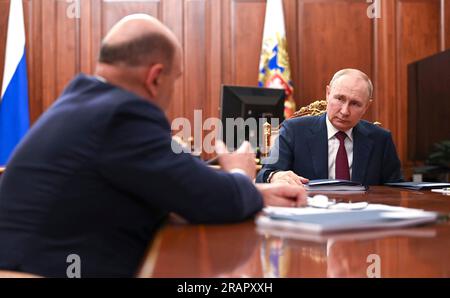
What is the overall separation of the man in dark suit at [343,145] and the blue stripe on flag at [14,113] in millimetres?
3175

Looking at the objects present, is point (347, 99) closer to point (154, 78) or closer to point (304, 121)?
point (304, 121)

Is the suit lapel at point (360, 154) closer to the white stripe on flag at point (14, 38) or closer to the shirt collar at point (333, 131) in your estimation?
the shirt collar at point (333, 131)

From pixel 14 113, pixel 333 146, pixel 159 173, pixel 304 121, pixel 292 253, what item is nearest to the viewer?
pixel 292 253

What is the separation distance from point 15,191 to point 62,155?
159 millimetres

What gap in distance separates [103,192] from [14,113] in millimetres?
4683

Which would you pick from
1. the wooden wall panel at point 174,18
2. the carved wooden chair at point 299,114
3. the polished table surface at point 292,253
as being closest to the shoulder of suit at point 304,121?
the carved wooden chair at point 299,114

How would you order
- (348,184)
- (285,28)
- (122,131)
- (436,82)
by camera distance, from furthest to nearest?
(285,28)
(436,82)
(348,184)
(122,131)

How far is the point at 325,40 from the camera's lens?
6.07m

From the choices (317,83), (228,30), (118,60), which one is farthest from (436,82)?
(118,60)

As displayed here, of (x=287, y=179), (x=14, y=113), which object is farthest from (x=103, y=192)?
(x=14, y=113)

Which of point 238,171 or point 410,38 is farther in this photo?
point 410,38

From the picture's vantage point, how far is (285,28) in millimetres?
6023

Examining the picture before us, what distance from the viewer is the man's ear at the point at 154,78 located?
1.40m
